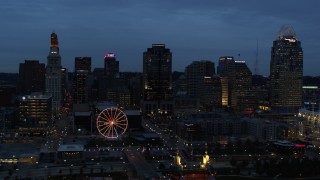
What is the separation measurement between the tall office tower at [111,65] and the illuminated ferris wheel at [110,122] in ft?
183

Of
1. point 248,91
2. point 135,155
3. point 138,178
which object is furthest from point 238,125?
point 248,91

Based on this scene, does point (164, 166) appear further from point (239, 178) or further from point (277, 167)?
point (277, 167)

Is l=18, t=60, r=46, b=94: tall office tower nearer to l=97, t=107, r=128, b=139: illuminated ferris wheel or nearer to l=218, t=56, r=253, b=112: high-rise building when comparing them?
l=218, t=56, r=253, b=112: high-rise building

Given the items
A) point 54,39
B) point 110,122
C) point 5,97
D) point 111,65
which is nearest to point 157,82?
point 54,39

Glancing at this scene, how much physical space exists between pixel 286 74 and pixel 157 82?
70.7 feet

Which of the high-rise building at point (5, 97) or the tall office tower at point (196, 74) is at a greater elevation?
the tall office tower at point (196, 74)

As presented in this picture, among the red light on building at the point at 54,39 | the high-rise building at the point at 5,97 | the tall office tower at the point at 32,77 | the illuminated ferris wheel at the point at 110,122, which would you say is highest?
the red light on building at the point at 54,39

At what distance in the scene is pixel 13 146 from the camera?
40.5 metres

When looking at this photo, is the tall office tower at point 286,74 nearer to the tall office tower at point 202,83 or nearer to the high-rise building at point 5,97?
the tall office tower at point 202,83

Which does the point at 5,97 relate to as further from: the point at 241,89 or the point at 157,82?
the point at 241,89

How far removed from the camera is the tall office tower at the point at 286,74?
7425cm

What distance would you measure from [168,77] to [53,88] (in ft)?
66.2

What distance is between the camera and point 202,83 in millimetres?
79938

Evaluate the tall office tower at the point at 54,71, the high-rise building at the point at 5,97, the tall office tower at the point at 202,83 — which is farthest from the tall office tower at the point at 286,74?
the high-rise building at the point at 5,97
